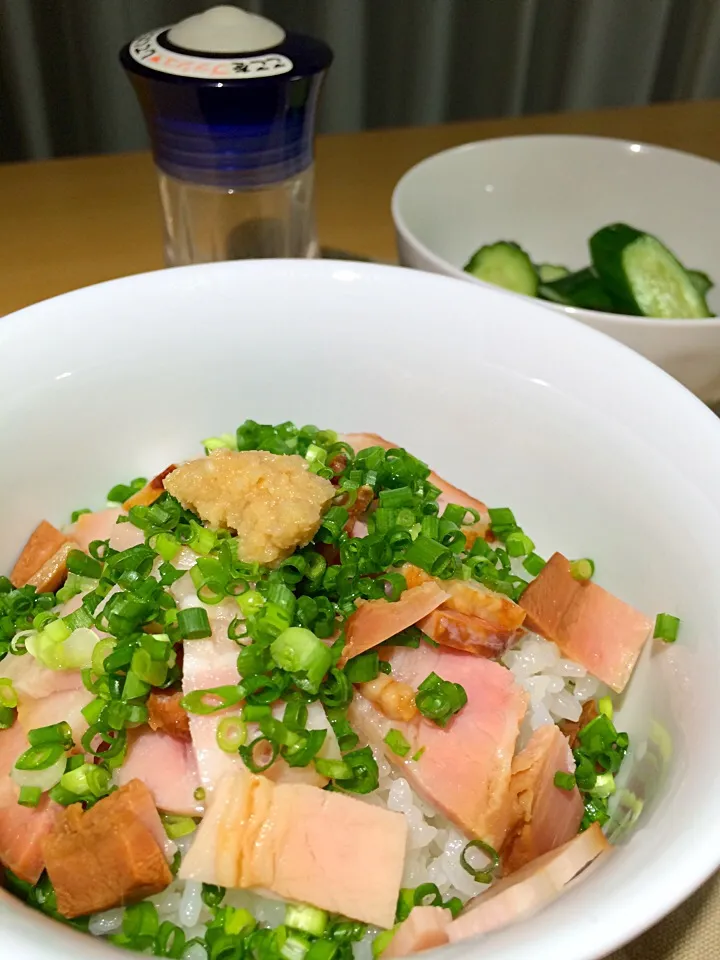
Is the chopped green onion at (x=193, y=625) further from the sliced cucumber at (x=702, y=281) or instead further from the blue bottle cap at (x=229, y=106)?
the sliced cucumber at (x=702, y=281)

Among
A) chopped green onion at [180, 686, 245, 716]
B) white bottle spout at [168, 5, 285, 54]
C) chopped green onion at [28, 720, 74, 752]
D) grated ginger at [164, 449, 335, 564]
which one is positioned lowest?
chopped green onion at [28, 720, 74, 752]

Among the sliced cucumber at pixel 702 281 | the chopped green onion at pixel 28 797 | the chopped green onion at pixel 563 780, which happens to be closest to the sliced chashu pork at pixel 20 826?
the chopped green onion at pixel 28 797

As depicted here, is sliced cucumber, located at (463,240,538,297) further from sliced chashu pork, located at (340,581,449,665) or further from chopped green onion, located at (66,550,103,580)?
chopped green onion, located at (66,550,103,580)

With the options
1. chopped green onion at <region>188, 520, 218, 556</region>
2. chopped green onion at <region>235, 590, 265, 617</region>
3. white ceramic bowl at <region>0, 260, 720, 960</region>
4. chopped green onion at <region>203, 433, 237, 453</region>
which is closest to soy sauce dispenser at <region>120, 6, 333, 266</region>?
white ceramic bowl at <region>0, 260, 720, 960</region>

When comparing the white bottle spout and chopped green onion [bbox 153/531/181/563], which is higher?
the white bottle spout

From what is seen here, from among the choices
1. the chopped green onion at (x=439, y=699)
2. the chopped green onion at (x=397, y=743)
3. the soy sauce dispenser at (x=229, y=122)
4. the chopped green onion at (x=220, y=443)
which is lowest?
the chopped green onion at (x=397, y=743)

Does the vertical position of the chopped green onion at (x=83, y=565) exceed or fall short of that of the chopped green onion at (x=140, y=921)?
it exceeds it

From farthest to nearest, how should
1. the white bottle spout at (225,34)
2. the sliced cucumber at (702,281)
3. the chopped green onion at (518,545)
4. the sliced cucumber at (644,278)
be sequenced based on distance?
the sliced cucumber at (702,281)
the sliced cucumber at (644,278)
the white bottle spout at (225,34)
the chopped green onion at (518,545)
